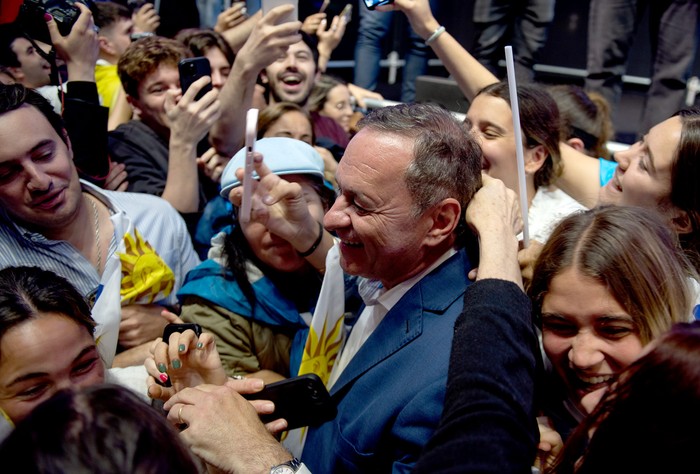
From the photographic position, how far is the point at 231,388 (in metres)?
1.40

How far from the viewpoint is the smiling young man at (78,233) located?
180 centimetres

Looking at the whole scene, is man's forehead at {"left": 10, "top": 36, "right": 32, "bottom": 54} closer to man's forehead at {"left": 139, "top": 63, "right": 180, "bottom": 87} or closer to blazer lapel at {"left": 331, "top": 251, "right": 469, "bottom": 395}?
man's forehead at {"left": 139, "top": 63, "right": 180, "bottom": 87}

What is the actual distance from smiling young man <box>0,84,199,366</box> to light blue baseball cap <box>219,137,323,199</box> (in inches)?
14.6

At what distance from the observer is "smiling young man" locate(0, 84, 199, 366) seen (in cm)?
180

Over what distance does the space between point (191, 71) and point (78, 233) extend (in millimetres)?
847

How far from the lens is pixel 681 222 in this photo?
5.76 ft

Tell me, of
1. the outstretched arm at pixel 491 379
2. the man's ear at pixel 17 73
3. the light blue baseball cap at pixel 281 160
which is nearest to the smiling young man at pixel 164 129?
the light blue baseball cap at pixel 281 160

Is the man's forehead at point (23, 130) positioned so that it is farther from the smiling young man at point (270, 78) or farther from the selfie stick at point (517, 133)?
the selfie stick at point (517, 133)

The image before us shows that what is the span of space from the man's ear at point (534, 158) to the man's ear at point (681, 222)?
22.2 inches

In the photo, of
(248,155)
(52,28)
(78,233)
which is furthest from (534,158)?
(52,28)

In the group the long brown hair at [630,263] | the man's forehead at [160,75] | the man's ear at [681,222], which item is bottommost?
the man's ear at [681,222]

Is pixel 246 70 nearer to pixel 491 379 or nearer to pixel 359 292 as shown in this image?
pixel 359 292

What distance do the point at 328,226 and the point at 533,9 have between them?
2915 millimetres

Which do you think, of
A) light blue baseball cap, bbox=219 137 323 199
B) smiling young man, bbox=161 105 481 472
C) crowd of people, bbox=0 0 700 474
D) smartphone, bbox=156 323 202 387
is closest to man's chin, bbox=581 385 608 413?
crowd of people, bbox=0 0 700 474
